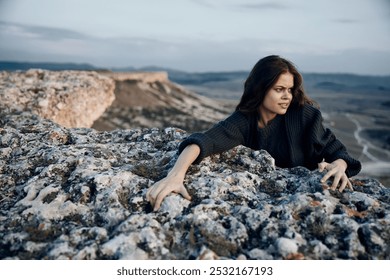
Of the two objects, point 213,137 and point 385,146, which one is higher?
point 213,137

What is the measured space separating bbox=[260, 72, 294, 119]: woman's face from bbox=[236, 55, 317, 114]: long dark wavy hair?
0.11ft

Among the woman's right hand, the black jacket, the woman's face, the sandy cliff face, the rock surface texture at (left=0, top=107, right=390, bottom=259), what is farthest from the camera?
the sandy cliff face

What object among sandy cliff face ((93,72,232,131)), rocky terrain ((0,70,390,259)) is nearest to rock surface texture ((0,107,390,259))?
rocky terrain ((0,70,390,259))

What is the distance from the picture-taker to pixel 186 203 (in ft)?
7.59

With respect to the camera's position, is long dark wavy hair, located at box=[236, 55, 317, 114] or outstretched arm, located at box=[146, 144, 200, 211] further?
long dark wavy hair, located at box=[236, 55, 317, 114]

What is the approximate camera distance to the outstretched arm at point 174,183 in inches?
91.4

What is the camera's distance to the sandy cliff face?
88.9 ft

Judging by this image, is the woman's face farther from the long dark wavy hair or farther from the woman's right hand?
the woman's right hand

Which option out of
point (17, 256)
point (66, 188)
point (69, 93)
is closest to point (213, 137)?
point (66, 188)

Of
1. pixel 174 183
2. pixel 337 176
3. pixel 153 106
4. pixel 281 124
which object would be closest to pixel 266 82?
pixel 281 124

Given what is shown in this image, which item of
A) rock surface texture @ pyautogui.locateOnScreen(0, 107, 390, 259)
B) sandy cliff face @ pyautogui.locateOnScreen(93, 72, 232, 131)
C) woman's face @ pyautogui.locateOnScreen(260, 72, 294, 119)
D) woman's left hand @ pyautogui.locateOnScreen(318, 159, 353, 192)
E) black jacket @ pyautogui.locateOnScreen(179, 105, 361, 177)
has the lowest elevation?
sandy cliff face @ pyautogui.locateOnScreen(93, 72, 232, 131)

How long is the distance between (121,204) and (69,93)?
621 cm

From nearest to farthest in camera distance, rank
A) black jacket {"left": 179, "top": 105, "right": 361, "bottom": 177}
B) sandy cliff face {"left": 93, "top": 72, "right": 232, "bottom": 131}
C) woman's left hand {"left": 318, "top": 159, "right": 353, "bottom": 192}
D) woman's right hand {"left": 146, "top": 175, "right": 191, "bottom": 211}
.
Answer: woman's right hand {"left": 146, "top": 175, "right": 191, "bottom": 211}
woman's left hand {"left": 318, "top": 159, "right": 353, "bottom": 192}
black jacket {"left": 179, "top": 105, "right": 361, "bottom": 177}
sandy cliff face {"left": 93, "top": 72, "right": 232, "bottom": 131}

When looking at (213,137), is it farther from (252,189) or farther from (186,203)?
(186,203)
